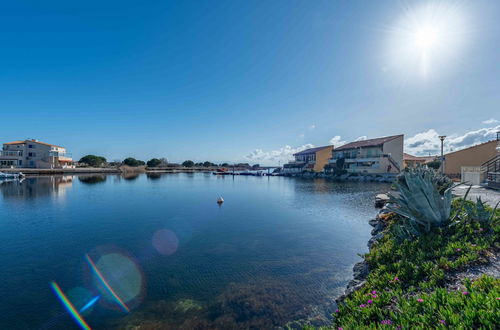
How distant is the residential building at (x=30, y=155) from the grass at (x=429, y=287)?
316ft

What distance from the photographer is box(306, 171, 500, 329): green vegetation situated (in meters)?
3.30

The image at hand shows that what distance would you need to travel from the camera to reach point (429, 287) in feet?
14.6

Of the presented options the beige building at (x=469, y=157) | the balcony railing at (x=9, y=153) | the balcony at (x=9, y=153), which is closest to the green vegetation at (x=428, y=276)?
the beige building at (x=469, y=157)

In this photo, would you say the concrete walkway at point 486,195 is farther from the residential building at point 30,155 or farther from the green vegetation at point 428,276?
the residential building at point 30,155

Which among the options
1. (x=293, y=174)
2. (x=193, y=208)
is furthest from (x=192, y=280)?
(x=293, y=174)

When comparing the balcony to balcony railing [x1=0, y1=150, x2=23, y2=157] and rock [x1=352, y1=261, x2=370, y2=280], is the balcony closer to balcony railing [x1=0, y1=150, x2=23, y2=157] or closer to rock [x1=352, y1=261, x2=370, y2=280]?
balcony railing [x1=0, y1=150, x2=23, y2=157]

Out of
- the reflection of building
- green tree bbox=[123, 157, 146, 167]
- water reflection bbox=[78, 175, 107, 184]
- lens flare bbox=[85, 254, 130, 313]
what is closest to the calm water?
lens flare bbox=[85, 254, 130, 313]

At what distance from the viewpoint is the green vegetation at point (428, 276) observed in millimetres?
3297

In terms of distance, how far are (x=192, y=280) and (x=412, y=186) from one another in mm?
8301

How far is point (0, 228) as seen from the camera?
1352 cm

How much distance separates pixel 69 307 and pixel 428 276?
30.9 feet

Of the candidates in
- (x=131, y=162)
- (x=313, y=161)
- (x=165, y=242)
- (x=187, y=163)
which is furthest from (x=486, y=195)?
(x=187, y=163)

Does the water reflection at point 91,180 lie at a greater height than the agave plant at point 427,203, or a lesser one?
lesser

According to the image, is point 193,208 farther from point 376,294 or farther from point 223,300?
point 376,294
